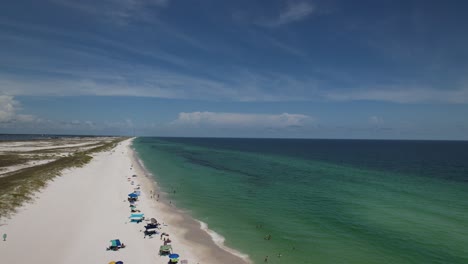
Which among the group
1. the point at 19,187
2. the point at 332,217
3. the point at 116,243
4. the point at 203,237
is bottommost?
the point at 203,237

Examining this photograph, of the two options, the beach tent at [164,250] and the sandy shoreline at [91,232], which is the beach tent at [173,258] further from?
the beach tent at [164,250]

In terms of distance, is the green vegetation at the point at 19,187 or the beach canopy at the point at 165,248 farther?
the green vegetation at the point at 19,187

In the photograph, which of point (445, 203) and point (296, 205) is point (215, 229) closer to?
point (296, 205)

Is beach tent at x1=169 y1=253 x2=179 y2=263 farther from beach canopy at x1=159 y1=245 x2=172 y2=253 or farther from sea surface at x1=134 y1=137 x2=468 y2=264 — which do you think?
sea surface at x1=134 y1=137 x2=468 y2=264

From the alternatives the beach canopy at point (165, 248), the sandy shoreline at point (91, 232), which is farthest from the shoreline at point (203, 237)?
the beach canopy at point (165, 248)

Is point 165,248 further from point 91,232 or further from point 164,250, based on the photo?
point 91,232

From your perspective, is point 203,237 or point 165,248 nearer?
point 165,248

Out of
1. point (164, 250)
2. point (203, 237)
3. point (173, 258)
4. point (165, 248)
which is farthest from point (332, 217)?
point (173, 258)

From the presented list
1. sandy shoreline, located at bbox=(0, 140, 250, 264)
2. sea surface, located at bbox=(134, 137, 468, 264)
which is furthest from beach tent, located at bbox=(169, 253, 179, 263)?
sea surface, located at bbox=(134, 137, 468, 264)

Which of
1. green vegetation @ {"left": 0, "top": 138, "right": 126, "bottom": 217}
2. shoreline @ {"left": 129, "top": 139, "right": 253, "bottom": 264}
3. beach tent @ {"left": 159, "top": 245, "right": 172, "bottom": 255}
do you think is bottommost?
shoreline @ {"left": 129, "top": 139, "right": 253, "bottom": 264}
